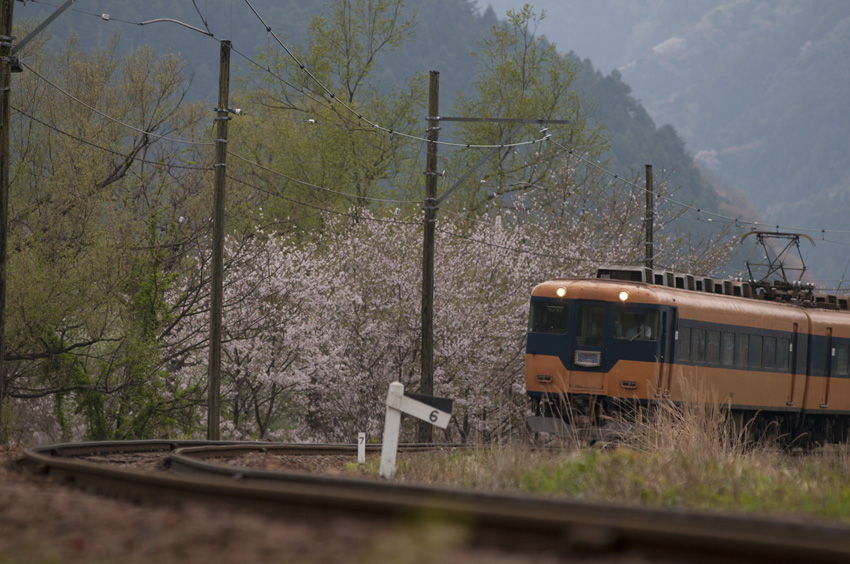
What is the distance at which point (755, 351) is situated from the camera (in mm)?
18516

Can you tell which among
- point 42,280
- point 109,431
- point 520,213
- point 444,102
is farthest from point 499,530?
point 444,102

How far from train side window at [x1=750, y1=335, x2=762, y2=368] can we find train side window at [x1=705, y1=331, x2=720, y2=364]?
130 centimetres

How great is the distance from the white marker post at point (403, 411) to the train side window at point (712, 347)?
923cm

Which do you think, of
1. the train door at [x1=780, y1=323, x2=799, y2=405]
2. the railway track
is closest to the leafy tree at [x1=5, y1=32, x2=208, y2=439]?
the train door at [x1=780, y1=323, x2=799, y2=405]

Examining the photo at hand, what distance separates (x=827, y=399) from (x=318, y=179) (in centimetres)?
2191

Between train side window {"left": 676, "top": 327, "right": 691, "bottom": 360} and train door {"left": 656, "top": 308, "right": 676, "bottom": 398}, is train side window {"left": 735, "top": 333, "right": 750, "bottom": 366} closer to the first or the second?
train side window {"left": 676, "top": 327, "right": 691, "bottom": 360}

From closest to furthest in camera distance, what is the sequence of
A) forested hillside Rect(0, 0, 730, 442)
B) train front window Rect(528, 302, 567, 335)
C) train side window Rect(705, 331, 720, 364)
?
train front window Rect(528, 302, 567, 335) < train side window Rect(705, 331, 720, 364) < forested hillside Rect(0, 0, 730, 442)

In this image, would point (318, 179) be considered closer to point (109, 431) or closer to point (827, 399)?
point (109, 431)

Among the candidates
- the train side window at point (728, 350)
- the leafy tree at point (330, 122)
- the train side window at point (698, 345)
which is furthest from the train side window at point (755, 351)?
the leafy tree at point (330, 122)

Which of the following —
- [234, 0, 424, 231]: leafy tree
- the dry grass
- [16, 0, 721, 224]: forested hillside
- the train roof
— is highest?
[16, 0, 721, 224]: forested hillside

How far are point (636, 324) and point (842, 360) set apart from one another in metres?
7.34

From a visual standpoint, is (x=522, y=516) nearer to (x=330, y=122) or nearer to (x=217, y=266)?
(x=217, y=266)

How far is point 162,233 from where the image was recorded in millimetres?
25062

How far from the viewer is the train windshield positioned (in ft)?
52.7
